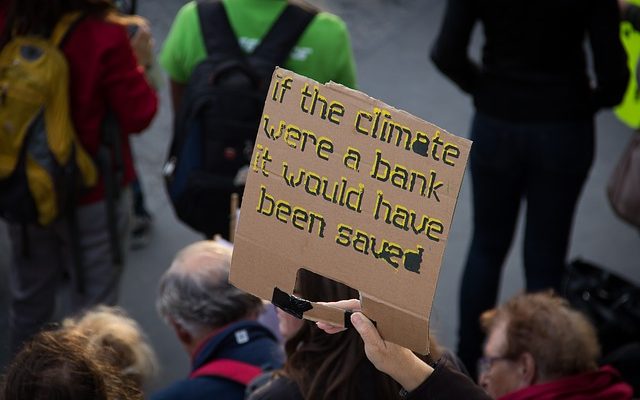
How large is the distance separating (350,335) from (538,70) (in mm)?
1568

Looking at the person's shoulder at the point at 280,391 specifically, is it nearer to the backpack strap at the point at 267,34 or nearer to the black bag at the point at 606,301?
the backpack strap at the point at 267,34

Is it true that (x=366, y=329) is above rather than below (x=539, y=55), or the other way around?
below

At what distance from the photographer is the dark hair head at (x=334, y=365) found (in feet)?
6.71

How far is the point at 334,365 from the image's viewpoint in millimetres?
2080

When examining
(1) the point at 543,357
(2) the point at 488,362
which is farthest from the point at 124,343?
(1) the point at 543,357

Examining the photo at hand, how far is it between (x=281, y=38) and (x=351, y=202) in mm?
1726

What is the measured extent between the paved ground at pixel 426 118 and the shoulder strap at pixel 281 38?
1008 millimetres

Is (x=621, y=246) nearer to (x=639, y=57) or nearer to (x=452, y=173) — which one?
(x=639, y=57)

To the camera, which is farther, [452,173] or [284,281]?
[284,281]

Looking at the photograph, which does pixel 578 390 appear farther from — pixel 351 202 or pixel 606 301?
pixel 606 301

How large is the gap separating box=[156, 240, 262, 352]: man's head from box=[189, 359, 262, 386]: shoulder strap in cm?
13

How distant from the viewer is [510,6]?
128 inches

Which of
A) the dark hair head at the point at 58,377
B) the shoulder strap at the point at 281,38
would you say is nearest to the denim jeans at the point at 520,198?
the shoulder strap at the point at 281,38

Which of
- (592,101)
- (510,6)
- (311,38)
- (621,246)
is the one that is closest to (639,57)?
(592,101)
